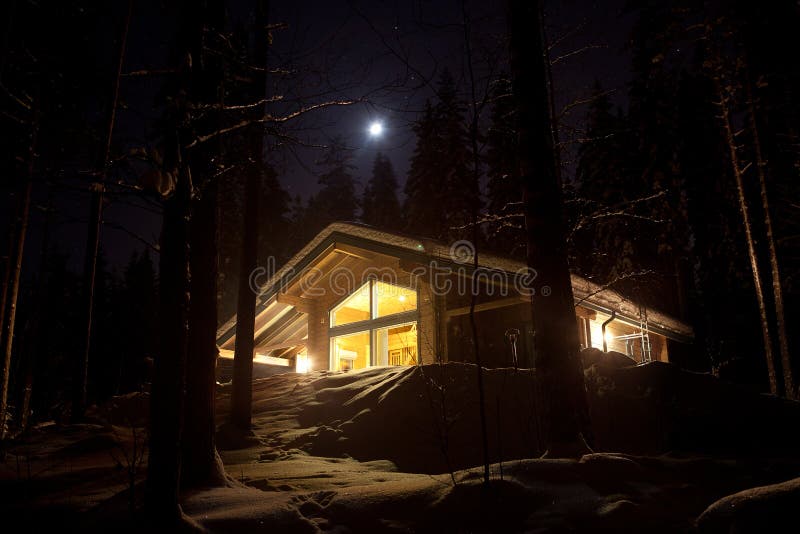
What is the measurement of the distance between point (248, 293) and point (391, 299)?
22.1 feet

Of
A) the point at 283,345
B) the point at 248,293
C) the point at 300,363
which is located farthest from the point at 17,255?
the point at 300,363

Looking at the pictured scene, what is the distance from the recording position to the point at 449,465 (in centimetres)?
362

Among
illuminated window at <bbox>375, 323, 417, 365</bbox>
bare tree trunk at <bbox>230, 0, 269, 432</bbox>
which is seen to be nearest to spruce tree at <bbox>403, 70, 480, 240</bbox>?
illuminated window at <bbox>375, 323, 417, 365</bbox>

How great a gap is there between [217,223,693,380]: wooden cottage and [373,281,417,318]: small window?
0.11ft

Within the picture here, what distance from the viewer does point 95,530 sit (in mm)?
3609

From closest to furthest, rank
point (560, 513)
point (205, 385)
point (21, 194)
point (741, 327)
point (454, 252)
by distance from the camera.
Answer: point (560, 513), point (205, 385), point (454, 252), point (21, 194), point (741, 327)

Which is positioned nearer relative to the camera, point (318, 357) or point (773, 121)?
point (318, 357)

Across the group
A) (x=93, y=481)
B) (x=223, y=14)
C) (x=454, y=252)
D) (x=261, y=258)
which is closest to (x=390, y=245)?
(x=454, y=252)

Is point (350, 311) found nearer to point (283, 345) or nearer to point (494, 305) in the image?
point (283, 345)

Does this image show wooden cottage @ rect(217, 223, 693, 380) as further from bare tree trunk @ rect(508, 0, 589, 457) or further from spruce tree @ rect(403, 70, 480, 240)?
spruce tree @ rect(403, 70, 480, 240)

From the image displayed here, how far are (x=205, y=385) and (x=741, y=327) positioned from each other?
2793 centimetres

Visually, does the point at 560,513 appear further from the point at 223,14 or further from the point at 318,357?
the point at 318,357

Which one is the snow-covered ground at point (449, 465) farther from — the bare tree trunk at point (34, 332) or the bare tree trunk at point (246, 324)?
the bare tree trunk at point (34, 332)

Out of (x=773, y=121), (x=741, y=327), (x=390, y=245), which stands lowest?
(x=741, y=327)
